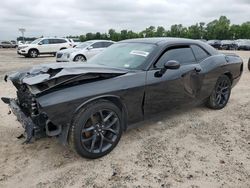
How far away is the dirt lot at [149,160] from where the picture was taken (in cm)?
311

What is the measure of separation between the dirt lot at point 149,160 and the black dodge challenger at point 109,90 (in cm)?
33

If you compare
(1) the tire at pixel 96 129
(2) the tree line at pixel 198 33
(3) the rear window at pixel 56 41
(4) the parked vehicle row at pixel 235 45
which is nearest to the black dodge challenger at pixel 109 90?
(1) the tire at pixel 96 129

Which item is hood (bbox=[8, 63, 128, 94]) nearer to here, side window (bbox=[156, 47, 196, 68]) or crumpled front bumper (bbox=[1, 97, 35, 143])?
crumpled front bumper (bbox=[1, 97, 35, 143])

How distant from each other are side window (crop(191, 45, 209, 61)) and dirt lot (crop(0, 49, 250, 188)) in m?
1.19

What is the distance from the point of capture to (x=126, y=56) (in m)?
4.39

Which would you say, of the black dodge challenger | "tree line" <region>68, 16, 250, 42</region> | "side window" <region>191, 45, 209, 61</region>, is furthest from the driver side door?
"tree line" <region>68, 16, 250, 42</region>

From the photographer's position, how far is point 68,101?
3.16 m

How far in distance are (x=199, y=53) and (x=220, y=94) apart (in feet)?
3.63

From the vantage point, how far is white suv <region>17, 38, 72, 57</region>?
68.6ft

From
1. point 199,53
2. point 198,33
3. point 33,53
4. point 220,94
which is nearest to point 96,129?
point 199,53

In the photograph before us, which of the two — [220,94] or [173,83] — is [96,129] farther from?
[220,94]

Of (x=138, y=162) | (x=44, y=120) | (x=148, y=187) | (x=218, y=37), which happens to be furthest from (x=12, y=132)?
(x=218, y=37)

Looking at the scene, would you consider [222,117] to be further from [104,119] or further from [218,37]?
[218,37]

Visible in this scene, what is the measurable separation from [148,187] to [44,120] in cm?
142
